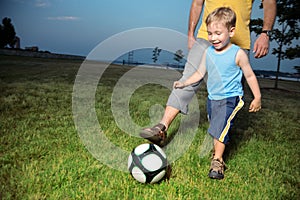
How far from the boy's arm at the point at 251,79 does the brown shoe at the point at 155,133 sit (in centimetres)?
95

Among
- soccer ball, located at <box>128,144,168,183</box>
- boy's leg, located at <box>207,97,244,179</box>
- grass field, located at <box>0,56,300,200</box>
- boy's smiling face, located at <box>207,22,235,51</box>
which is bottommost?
grass field, located at <box>0,56,300,200</box>

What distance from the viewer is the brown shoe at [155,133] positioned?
9.86 ft

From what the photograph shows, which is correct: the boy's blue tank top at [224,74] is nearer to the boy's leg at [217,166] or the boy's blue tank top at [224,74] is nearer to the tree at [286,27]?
the boy's leg at [217,166]

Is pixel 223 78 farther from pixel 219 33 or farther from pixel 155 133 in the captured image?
pixel 155 133

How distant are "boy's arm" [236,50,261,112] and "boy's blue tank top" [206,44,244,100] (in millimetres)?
54

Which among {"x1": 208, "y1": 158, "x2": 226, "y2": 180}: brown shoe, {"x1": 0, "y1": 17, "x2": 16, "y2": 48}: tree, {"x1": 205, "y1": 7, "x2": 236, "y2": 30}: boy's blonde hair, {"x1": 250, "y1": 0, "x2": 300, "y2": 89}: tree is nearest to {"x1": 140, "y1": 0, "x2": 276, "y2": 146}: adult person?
{"x1": 205, "y1": 7, "x2": 236, "y2": 30}: boy's blonde hair

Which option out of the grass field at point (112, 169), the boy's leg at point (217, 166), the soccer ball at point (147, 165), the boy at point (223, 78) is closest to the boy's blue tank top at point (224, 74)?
the boy at point (223, 78)

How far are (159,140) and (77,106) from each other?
2661mm

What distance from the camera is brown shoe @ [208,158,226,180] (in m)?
2.59

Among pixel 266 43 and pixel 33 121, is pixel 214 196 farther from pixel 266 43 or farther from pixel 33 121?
pixel 33 121

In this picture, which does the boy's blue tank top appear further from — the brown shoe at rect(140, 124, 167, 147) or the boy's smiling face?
the brown shoe at rect(140, 124, 167, 147)

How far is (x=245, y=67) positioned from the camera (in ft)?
8.89

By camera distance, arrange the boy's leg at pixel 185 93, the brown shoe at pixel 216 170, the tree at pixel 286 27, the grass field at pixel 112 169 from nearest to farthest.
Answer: the grass field at pixel 112 169, the brown shoe at pixel 216 170, the boy's leg at pixel 185 93, the tree at pixel 286 27

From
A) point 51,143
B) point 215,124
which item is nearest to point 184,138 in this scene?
point 215,124
